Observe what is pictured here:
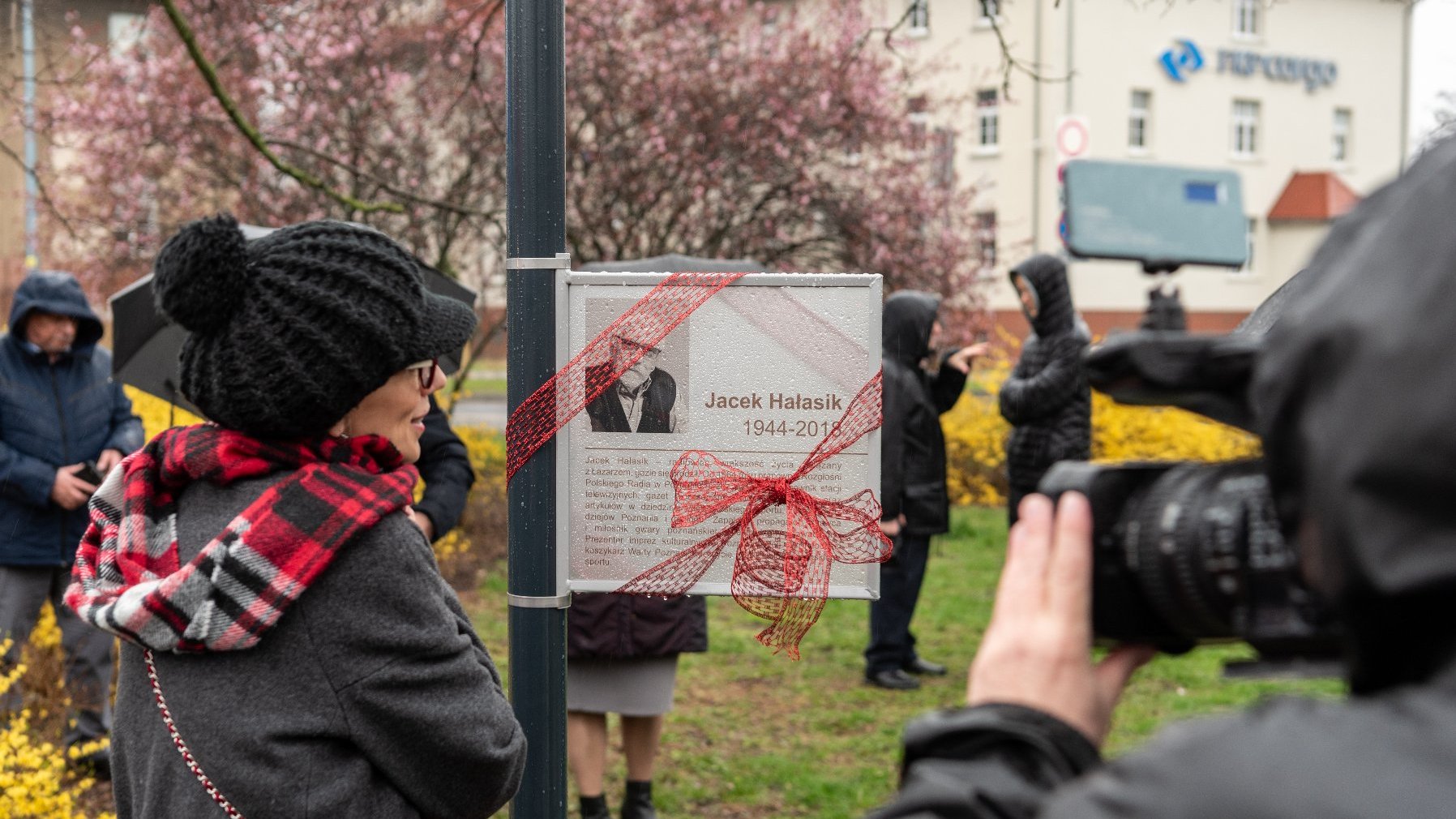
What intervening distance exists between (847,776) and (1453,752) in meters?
4.63

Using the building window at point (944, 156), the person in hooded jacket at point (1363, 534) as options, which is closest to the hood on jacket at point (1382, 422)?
the person in hooded jacket at point (1363, 534)

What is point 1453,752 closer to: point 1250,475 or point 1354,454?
point 1354,454

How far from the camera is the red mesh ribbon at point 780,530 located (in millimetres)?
2518

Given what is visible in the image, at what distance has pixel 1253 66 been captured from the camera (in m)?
33.8

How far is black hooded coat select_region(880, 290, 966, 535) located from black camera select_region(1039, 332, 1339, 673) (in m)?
5.09

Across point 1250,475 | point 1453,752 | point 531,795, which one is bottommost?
point 531,795

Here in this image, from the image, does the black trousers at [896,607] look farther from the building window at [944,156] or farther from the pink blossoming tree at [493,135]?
the building window at [944,156]

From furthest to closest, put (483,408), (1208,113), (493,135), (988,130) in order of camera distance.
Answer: (1208,113) → (988,130) → (483,408) → (493,135)

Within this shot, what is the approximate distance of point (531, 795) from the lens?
259cm

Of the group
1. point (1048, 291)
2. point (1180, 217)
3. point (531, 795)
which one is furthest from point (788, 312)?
point (1180, 217)

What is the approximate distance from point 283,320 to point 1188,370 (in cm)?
137

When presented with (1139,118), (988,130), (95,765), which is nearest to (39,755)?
(95,765)

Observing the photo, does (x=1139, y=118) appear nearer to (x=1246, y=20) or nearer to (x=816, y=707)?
(x=1246, y=20)

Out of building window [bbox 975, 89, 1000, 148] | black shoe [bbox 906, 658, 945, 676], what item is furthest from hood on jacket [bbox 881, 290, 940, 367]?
building window [bbox 975, 89, 1000, 148]
